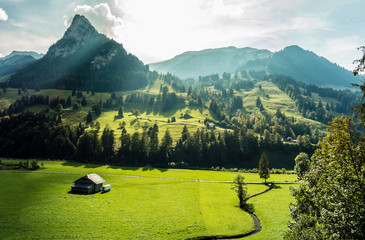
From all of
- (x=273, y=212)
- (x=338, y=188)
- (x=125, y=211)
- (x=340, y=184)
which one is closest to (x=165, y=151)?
(x=125, y=211)

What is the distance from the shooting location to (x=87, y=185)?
64.2 m

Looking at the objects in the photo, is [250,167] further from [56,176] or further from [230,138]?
[56,176]

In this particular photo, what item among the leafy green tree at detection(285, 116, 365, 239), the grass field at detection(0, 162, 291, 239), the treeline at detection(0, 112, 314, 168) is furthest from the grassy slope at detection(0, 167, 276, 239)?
the treeline at detection(0, 112, 314, 168)

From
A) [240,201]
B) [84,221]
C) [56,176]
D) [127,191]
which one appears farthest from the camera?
[56,176]

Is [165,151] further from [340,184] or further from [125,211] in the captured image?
[340,184]

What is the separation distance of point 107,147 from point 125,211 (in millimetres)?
84066

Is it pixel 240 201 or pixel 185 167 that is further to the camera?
pixel 185 167

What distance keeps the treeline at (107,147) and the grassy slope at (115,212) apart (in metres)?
52.9

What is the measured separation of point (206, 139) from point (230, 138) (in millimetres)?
20876

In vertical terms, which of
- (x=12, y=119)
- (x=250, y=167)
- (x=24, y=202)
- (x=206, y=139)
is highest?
(x=12, y=119)

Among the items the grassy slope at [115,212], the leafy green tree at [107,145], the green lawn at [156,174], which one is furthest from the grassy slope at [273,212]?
the leafy green tree at [107,145]

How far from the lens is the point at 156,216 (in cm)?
4856

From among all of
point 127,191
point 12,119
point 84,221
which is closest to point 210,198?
point 127,191

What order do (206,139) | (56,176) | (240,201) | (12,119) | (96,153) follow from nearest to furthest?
(240,201), (56,176), (96,153), (12,119), (206,139)
